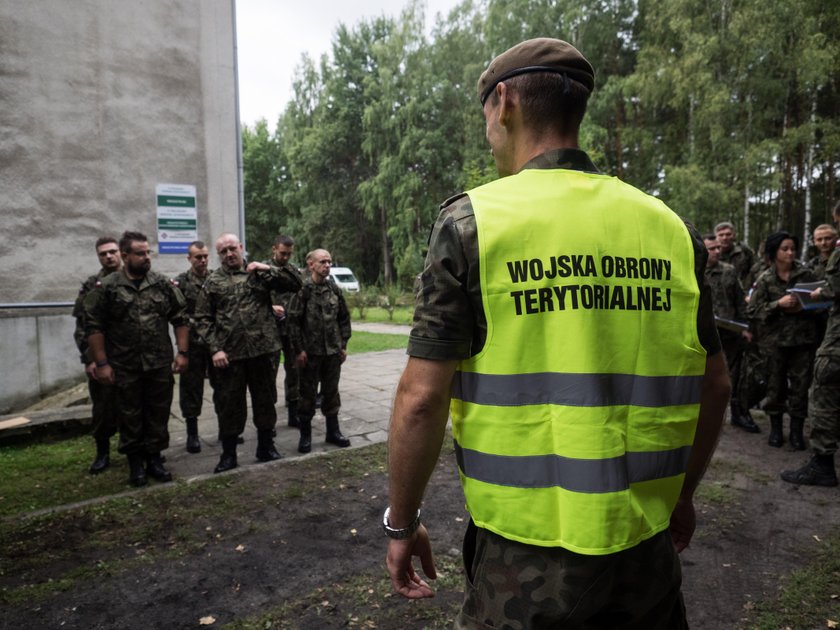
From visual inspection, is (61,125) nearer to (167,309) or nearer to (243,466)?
(167,309)

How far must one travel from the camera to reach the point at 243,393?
5.13 meters

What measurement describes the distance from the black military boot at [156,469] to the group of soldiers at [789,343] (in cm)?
519

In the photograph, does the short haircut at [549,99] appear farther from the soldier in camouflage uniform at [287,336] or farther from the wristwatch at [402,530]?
the soldier in camouflage uniform at [287,336]

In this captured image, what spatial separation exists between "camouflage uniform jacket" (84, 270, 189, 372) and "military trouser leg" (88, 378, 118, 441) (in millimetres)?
488

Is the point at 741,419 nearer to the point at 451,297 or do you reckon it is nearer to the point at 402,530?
the point at 402,530

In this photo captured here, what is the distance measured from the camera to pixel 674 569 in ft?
4.13

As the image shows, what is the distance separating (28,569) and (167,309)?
7.78 feet

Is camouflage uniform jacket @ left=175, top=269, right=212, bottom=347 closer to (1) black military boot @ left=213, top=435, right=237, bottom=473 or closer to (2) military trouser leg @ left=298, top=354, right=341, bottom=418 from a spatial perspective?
(2) military trouser leg @ left=298, top=354, right=341, bottom=418

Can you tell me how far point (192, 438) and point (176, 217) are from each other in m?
4.71

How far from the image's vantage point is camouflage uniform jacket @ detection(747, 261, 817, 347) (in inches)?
212

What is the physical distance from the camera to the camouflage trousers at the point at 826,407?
4363mm

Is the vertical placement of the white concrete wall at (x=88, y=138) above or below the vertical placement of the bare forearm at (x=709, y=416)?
above

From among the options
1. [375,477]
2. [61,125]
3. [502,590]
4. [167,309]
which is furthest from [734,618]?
[61,125]

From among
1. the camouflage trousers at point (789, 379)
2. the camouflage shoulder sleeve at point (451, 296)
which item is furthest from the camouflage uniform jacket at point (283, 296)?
the camouflage trousers at point (789, 379)
